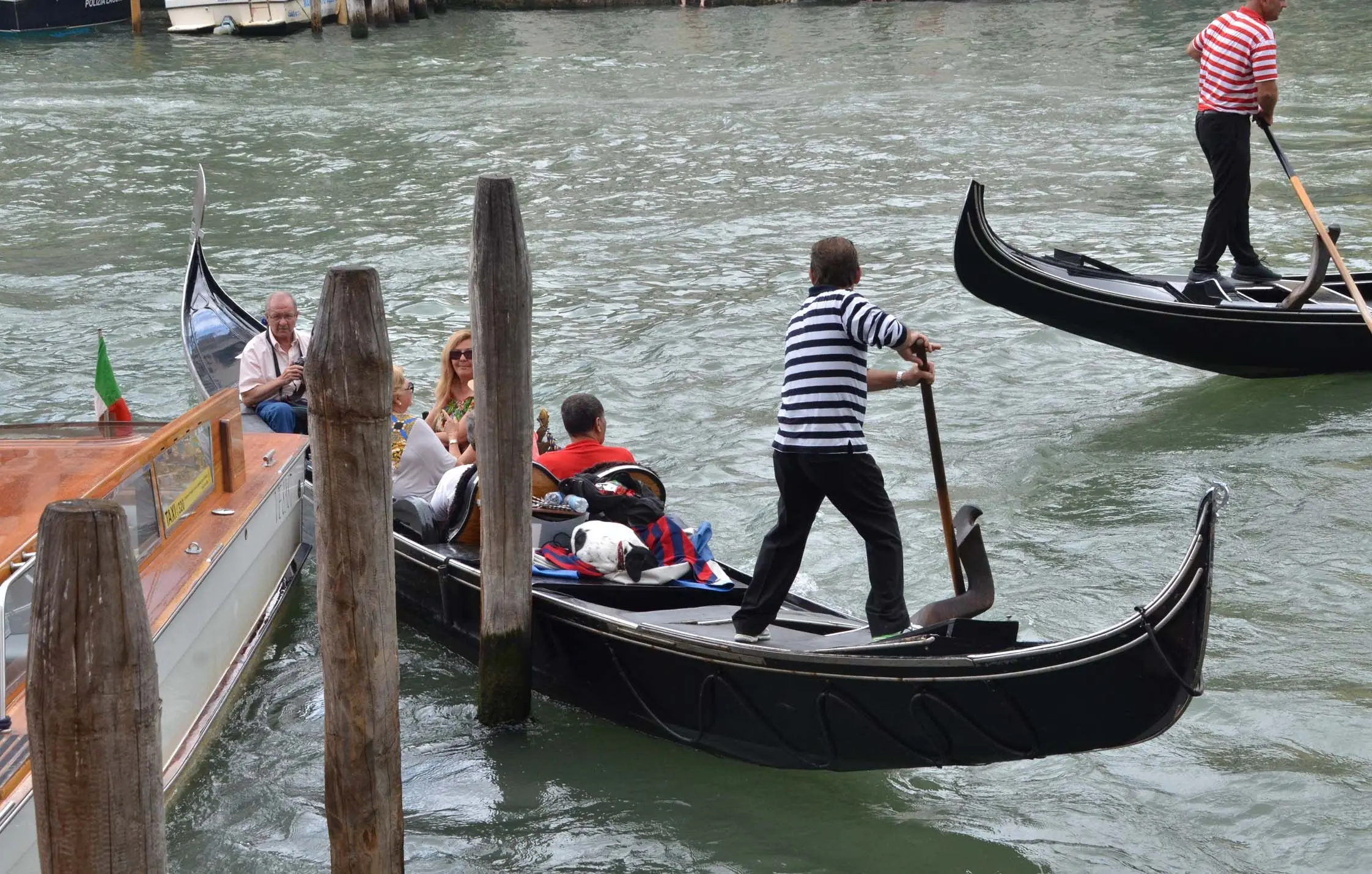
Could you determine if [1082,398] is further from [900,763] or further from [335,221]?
[335,221]

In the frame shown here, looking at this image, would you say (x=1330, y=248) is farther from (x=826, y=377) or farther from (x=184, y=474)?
(x=184, y=474)

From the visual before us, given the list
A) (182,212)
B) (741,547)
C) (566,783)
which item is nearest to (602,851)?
(566,783)

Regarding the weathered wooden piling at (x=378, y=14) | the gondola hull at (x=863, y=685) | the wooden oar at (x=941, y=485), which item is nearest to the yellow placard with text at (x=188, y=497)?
the gondola hull at (x=863, y=685)

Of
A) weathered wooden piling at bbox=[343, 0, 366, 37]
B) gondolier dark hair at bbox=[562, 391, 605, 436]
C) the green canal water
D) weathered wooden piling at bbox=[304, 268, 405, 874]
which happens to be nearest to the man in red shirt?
gondolier dark hair at bbox=[562, 391, 605, 436]

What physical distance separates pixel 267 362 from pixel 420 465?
3.43 feet

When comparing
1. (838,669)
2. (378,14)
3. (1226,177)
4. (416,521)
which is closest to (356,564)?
(838,669)

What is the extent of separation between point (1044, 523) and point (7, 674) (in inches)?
135

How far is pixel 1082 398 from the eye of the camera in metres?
6.51

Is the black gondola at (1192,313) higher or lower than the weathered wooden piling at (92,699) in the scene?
lower

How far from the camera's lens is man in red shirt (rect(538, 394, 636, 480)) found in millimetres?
4043

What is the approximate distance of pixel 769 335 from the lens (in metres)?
7.62

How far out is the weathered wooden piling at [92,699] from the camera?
5.75 feet

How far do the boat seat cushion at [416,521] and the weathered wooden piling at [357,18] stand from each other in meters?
15.9

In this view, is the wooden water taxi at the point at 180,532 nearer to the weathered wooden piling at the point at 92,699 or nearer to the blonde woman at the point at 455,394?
the blonde woman at the point at 455,394
